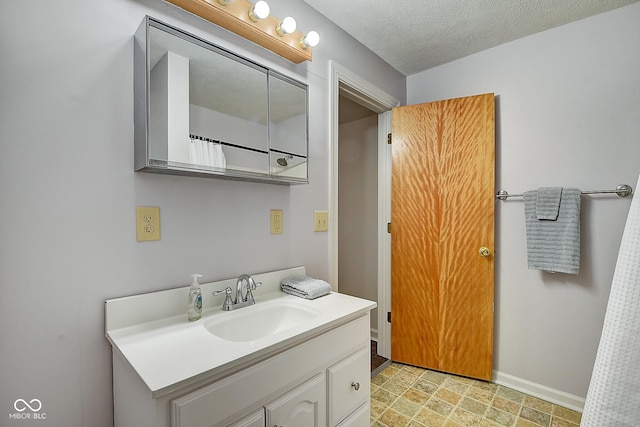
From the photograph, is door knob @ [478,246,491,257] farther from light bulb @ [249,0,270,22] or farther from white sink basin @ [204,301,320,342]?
light bulb @ [249,0,270,22]

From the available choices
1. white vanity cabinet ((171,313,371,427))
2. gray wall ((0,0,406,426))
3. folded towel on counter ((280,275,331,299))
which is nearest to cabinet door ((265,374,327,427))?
white vanity cabinet ((171,313,371,427))

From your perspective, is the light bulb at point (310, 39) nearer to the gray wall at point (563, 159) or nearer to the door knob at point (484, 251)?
the gray wall at point (563, 159)

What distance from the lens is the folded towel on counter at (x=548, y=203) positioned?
5.84ft

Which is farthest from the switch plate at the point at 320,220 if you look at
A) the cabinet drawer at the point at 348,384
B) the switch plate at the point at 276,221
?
the cabinet drawer at the point at 348,384

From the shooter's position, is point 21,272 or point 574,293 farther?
point 574,293

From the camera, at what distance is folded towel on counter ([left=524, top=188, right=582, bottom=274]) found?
1.73 metres

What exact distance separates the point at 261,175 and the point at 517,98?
72.8 inches

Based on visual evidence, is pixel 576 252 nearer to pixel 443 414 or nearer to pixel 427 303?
pixel 427 303

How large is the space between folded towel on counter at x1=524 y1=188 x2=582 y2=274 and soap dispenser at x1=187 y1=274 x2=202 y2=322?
6.23 feet

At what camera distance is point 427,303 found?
87.0 inches

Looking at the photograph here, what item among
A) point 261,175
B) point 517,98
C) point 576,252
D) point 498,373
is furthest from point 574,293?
point 261,175

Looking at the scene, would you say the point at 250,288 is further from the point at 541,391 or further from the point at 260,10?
the point at 541,391

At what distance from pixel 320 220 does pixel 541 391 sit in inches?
71.1

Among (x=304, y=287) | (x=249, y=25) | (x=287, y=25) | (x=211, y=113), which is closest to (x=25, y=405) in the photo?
(x=304, y=287)
